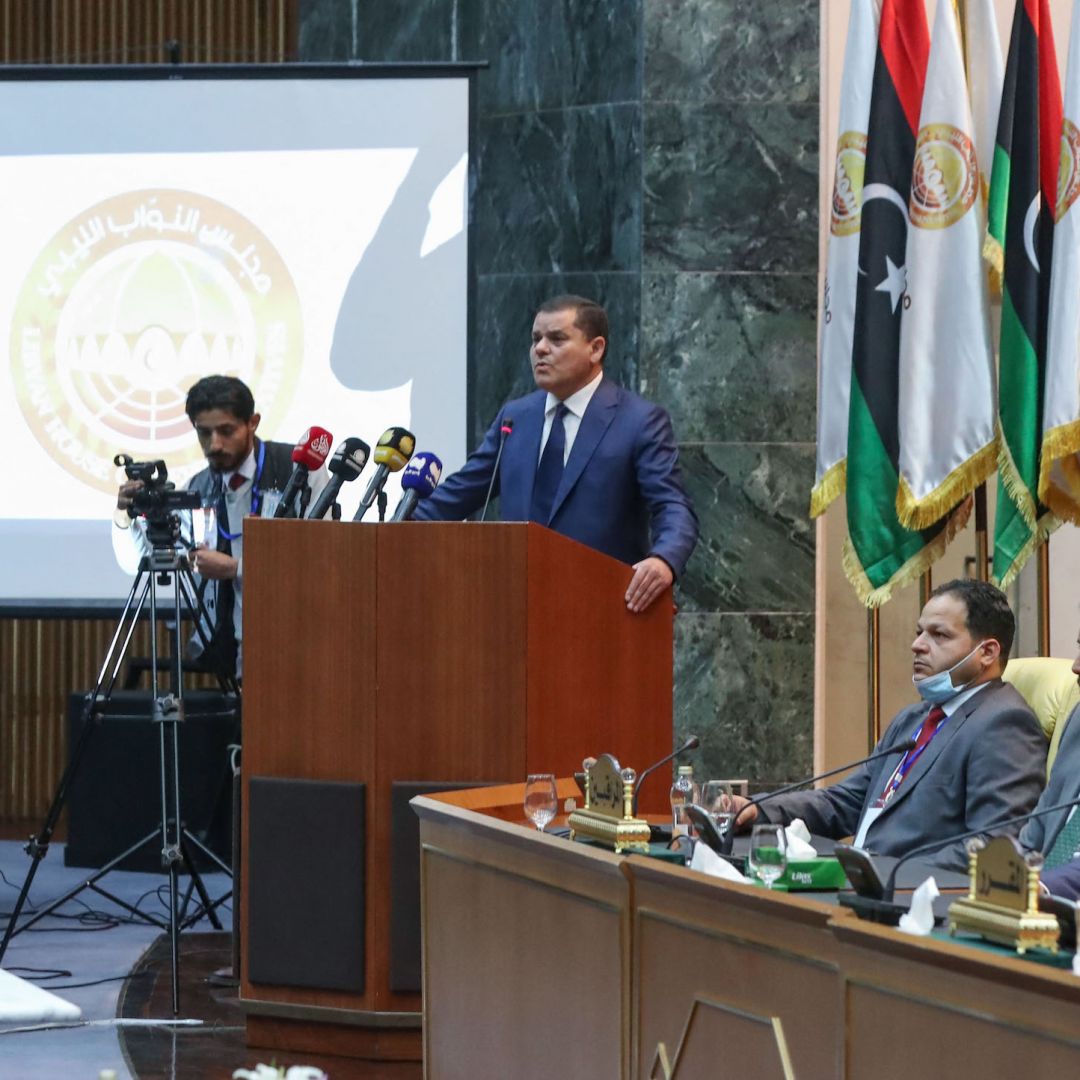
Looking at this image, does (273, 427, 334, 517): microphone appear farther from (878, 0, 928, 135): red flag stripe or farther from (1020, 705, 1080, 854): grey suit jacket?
(878, 0, 928, 135): red flag stripe

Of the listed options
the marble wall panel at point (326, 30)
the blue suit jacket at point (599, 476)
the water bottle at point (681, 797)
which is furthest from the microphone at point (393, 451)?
the marble wall panel at point (326, 30)

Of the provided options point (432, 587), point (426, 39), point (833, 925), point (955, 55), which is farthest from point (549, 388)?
point (426, 39)

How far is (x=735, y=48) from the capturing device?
6.61 m

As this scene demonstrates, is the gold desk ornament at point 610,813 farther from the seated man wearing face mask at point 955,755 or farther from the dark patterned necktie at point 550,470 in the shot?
the dark patterned necktie at point 550,470

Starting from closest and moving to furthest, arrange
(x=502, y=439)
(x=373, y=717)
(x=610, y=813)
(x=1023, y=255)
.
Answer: (x=610, y=813)
(x=373, y=717)
(x=502, y=439)
(x=1023, y=255)

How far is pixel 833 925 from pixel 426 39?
5562 mm

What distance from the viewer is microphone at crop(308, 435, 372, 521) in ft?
14.0

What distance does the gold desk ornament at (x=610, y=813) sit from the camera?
3.12m

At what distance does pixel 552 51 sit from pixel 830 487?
2174 millimetres

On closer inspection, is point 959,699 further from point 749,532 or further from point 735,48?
point 735,48

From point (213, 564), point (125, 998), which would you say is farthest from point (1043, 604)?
point (125, 998)

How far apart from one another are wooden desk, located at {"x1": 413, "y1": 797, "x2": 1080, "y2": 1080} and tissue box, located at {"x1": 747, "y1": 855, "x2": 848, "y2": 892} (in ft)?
0.39

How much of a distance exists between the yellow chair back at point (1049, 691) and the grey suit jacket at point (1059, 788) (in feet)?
0.85

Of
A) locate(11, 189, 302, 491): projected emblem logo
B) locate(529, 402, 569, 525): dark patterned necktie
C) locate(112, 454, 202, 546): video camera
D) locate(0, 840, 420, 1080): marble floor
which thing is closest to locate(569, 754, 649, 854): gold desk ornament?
locate(0, 840, 420, 1080): marble floor
